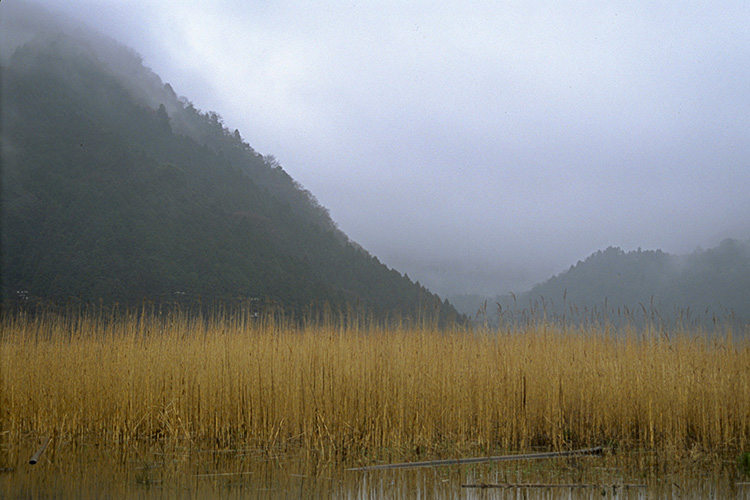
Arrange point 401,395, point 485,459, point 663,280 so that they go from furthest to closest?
point 663,280 → point 401,395 → point 485,459

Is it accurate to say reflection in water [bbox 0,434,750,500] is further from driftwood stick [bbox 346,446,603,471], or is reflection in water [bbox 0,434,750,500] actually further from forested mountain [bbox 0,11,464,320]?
forested mountain [bbox 0,11,464,320]

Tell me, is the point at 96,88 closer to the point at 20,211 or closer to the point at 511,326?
the point at 20,211

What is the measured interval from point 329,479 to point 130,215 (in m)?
41.3

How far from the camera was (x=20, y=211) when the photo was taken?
40094 mm

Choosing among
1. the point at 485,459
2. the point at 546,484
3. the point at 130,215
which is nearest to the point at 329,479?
the point at 485,459

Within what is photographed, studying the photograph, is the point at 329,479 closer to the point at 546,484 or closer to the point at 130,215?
the point at 546,484

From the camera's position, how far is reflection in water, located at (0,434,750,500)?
4590 millimetres

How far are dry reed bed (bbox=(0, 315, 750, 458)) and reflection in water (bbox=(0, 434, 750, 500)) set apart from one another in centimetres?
61

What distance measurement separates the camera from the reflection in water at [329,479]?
4590 mm

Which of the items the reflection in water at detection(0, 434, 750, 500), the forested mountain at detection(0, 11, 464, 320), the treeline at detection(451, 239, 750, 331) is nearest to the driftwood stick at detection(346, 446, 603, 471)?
the reflection in water at detection(0, 434, 750, 500)

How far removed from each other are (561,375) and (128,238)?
38.1 meters

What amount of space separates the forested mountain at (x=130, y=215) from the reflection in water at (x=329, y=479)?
82.8 ft

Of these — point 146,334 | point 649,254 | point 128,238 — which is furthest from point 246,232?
point 649,254

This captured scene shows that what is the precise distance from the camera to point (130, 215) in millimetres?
42781
